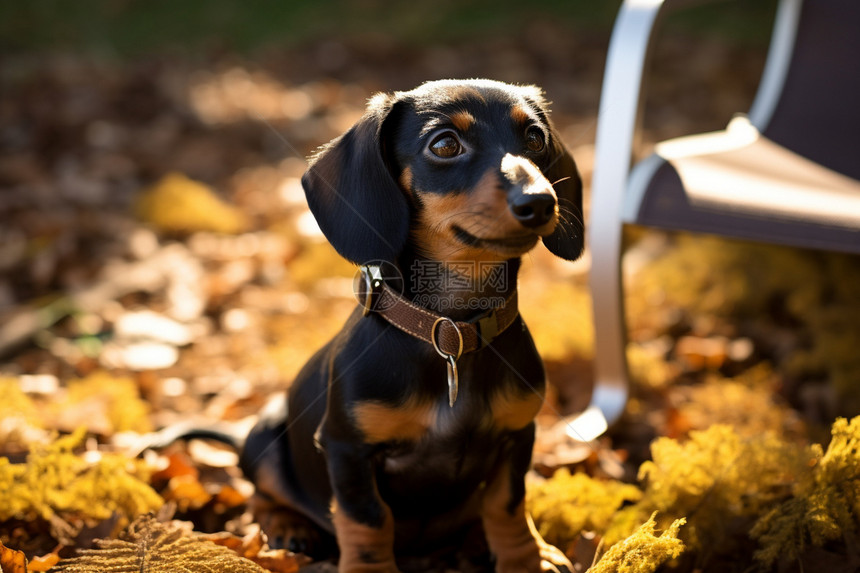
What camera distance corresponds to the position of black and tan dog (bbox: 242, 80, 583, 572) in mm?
1597

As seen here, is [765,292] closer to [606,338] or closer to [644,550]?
[606,338]

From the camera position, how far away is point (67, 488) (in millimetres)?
1939

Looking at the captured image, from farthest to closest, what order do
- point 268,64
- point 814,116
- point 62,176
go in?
1. point 268,64
2. point 62,176
3. point 814,116

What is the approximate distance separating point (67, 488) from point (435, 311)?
1.02 metres

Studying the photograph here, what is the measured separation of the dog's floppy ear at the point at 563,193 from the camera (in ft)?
5.73

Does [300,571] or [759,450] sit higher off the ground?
[759,450]

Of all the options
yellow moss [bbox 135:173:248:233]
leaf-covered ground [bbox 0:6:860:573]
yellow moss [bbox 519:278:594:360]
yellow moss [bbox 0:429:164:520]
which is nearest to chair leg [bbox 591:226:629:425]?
leaf-covered ground [bbox 0:6:860:573]

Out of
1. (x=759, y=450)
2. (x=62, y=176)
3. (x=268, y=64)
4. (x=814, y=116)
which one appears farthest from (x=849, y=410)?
(x=268, y=64)

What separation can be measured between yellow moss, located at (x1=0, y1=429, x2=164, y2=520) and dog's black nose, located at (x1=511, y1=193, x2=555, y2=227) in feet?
3.86

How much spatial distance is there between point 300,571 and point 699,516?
3.05ft

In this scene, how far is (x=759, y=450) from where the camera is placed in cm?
187

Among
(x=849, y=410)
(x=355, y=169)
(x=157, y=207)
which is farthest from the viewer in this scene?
(x=157, y=207)

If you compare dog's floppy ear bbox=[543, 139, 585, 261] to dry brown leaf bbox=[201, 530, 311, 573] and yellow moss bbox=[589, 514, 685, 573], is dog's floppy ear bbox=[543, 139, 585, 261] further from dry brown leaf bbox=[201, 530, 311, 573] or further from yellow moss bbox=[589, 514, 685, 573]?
dry brown leaf bbox=[201, 530, 311, 573]

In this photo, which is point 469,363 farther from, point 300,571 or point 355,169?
point 300,571
